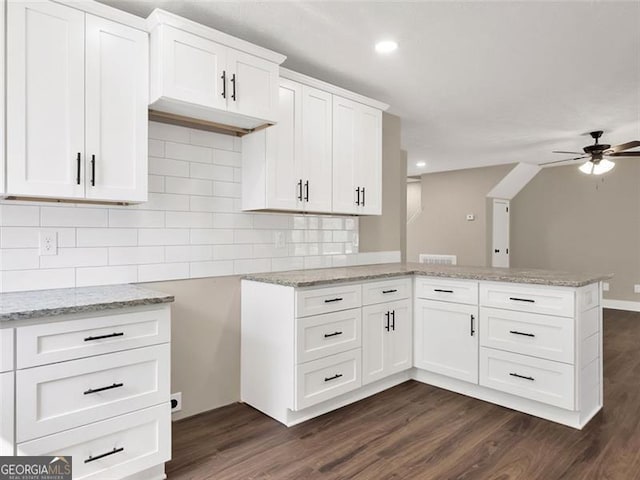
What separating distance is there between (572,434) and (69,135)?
10.6 ft

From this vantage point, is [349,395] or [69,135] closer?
[69,135]

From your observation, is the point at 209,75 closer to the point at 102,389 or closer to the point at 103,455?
the point at 102,389

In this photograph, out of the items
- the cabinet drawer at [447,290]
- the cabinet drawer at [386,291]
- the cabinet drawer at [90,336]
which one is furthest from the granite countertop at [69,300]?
the cabinet drawer at [447,290]

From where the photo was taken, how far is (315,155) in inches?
117

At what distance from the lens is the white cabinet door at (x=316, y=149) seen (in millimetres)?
2906

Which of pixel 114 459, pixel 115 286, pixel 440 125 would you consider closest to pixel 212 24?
pixel 115 286

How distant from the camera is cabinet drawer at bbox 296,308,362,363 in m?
2.50

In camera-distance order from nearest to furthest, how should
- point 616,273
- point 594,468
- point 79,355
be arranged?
point 79,355
point 594,468
point 616,273

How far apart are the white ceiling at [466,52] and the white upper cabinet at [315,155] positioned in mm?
238

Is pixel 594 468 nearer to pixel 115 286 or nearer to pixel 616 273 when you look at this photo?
pixel 115 286

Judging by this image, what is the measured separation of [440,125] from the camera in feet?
14.8

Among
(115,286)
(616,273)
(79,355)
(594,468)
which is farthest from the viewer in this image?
(616,273)

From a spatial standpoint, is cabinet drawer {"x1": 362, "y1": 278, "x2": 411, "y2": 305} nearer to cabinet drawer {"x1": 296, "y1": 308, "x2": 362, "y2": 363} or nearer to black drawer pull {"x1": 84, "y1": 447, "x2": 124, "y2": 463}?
cabinet drawer {"x1": 296, "y1": 308, "x2": 362, "y2": 363}

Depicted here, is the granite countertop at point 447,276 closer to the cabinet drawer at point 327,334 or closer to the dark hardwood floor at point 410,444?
the cabinet drawer at point 327,334
